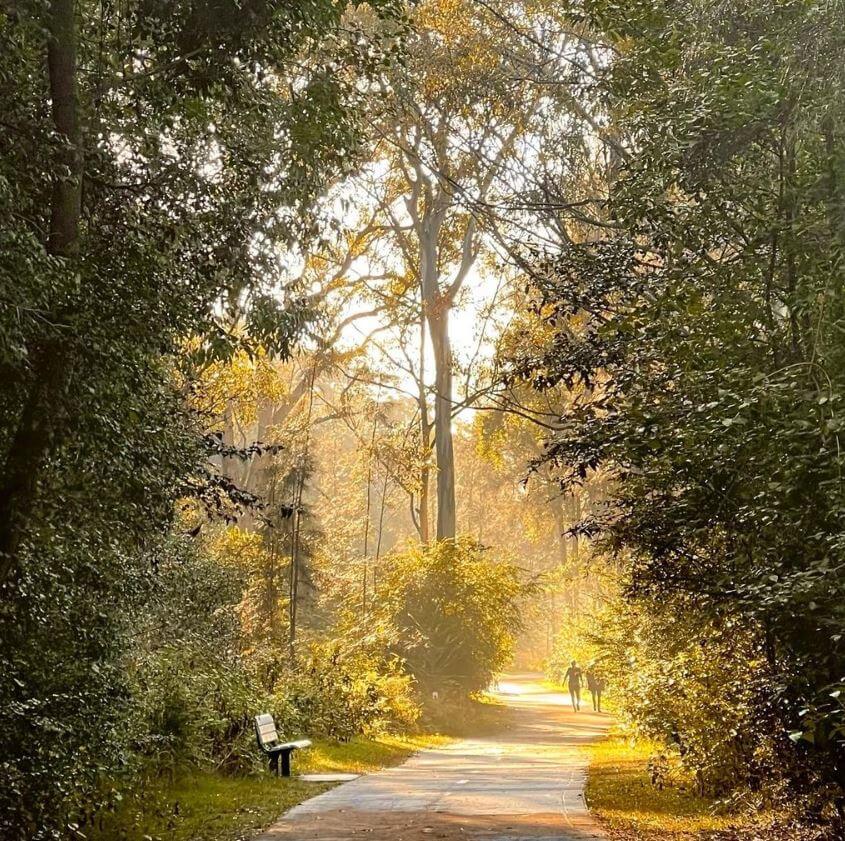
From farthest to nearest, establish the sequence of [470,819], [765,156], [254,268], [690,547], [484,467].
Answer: [484,467] < [470,819] < [254,268] < [690,547] < [765,156]

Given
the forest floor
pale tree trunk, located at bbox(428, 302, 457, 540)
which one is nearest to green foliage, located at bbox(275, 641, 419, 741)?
pale tree trunk, located at bbox(428, 302, 457, 540)

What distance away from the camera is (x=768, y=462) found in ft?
20.7

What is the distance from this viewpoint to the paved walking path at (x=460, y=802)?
917 centimetres

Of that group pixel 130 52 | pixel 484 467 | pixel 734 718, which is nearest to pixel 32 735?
pixel 130 52

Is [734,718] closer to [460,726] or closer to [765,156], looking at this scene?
[765,156]

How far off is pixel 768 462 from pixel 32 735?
204 inches

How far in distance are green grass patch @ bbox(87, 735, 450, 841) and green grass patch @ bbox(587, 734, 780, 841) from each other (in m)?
3.39

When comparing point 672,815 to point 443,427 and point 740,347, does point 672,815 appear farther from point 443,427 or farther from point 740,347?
point 443,427

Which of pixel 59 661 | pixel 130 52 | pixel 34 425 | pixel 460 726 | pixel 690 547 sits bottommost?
pixel 460 726

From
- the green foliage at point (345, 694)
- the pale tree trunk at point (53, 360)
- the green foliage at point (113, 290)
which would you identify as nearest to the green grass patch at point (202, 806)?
the green foliage at point (113, 290)

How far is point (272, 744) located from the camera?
13.3 meters

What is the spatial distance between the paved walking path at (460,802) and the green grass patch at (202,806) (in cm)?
35

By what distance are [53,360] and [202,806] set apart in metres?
6.01

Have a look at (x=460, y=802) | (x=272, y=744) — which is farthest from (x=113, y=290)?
(x=272, y=744)
